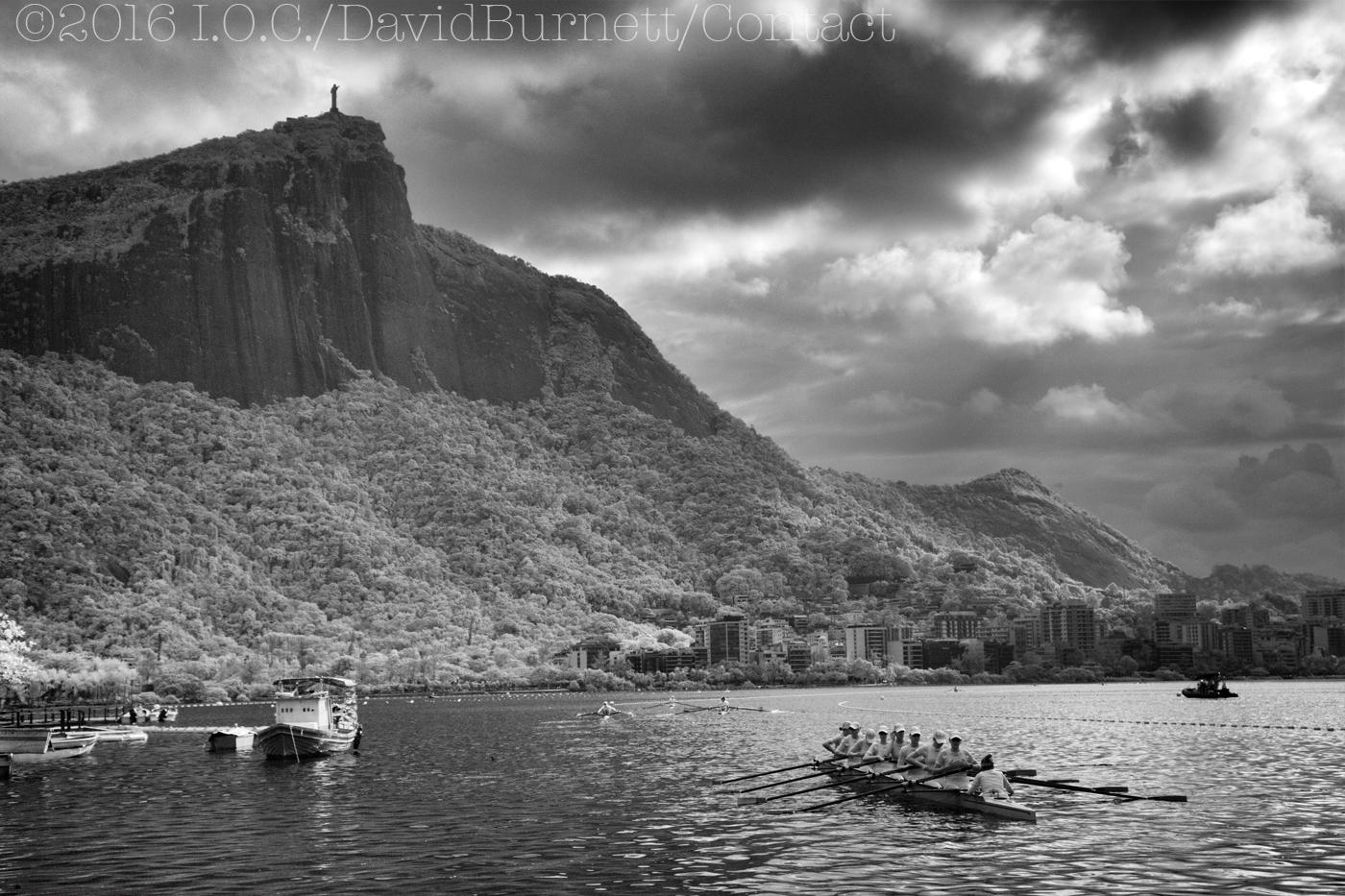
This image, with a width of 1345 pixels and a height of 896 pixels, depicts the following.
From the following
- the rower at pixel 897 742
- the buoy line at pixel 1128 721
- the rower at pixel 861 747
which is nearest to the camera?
the rower at pixel 897 742

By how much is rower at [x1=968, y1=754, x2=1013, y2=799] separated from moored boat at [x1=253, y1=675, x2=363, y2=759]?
176 feet

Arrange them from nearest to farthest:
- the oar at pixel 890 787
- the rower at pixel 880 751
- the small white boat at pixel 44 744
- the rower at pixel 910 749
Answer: the oar at pixel 890 787 → the rower at pixel 910 749 → the rower at pixel 880 751 → the small white boat at pixel 44 744

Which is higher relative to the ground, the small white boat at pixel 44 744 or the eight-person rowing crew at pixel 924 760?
the eight-person rowing crew at pixel 924 760

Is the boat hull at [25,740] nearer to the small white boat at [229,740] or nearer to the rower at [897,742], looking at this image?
the small white boat at [229,740]

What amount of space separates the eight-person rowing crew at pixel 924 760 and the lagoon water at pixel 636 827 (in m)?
1.72

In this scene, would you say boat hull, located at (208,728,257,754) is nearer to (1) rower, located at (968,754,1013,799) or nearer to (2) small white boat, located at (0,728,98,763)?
(2) small white boat, located at (0,728,98,763)

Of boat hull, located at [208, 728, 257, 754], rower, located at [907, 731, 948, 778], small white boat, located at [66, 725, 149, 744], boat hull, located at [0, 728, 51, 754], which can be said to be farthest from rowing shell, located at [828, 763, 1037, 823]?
small white boat, located at [66, 725, 149, 744]

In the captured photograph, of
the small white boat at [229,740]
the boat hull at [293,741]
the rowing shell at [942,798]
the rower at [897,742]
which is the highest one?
the rower at [897,742]

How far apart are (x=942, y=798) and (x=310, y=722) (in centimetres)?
5782

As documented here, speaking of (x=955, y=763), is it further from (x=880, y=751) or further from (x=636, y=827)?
(x=636, y=827)

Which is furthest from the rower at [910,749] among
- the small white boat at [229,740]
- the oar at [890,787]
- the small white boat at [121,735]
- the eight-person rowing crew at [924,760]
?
the small white boat at [121,735]

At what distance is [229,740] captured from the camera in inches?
4112

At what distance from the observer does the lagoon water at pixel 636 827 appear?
4206 centimetres

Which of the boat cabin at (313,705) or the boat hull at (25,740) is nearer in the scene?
the boat hull at (25,740)
